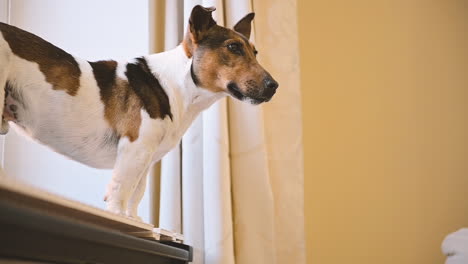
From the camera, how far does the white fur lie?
32.8 inches

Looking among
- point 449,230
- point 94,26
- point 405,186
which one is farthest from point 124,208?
point 449,230

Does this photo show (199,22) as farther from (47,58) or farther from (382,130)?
(382,130)

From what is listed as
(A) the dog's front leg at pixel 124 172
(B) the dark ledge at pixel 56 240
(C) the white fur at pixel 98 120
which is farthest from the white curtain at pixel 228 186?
(B) the dark ledge at pixel 56 240

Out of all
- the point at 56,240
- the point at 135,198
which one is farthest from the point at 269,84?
the point at 56,240

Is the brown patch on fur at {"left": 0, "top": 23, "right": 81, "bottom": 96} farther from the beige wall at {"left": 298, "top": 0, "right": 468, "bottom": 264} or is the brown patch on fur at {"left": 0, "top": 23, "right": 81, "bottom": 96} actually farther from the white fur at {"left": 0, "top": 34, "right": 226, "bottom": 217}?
the beige wall at {"left": 298, "top": 0, "right": 468, "bottom": 264}

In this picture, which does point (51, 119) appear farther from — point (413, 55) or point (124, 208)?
point (413, 55)

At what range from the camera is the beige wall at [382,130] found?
2021mm

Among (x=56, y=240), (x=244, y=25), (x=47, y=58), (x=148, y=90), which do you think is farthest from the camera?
(x=244, y=25)

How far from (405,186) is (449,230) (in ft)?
1.01

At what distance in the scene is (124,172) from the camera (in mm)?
922

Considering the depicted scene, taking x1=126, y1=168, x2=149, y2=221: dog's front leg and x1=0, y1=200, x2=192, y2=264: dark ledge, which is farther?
x1=126, y1=168, x2=149, y2=221: dog's front leg

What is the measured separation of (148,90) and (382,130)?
4.69 ft

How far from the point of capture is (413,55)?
2.37m

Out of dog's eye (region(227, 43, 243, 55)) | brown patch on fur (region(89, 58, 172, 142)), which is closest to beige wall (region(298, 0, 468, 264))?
dog's eye (region(227, 43, 243, 55))
